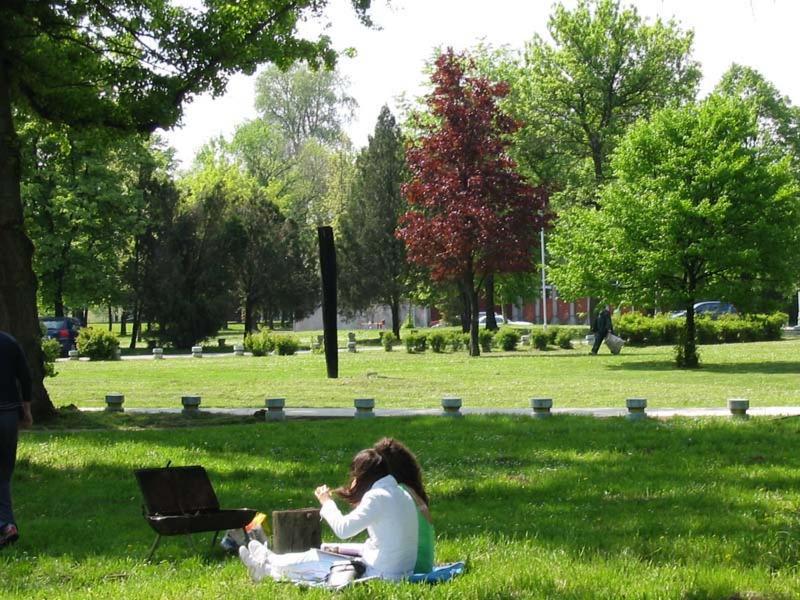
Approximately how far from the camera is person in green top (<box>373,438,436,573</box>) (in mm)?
6609

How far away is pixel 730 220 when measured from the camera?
31.8 metres

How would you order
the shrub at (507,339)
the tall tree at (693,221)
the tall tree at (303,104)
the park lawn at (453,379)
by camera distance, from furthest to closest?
the tall tree at (303,104) → the shrub at (507,339) → the tall tree at (693,221) → the park lawn at (453,379)

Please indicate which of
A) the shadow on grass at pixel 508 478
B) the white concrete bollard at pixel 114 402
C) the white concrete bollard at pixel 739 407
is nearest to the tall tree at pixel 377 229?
the white concrete bollard at pixel 114 402

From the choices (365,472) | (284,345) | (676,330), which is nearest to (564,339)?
(676,330)

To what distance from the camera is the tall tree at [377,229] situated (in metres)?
57.3

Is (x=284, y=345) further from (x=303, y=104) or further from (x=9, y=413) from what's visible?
(x=303, y=104)

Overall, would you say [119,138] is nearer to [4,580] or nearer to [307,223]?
[4,580]

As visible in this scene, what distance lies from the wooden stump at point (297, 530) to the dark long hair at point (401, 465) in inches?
35.7

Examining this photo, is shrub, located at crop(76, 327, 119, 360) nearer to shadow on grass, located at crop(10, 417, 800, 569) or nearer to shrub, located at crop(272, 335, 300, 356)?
shrub, located at crop(272, 335, 300, 356)

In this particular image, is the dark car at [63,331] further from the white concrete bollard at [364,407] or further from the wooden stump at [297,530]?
the wooden stump at [297,530]

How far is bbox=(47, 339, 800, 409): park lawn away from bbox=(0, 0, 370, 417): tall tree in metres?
6.22

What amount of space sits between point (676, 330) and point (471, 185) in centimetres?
1240

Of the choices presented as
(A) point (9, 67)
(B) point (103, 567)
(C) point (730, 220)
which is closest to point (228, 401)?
(A) point (9, 67)

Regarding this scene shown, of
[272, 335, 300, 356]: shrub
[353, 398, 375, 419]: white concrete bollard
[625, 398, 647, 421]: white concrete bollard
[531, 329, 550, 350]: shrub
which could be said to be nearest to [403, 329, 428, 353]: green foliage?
[531, 329, 550, 350]: shrub
